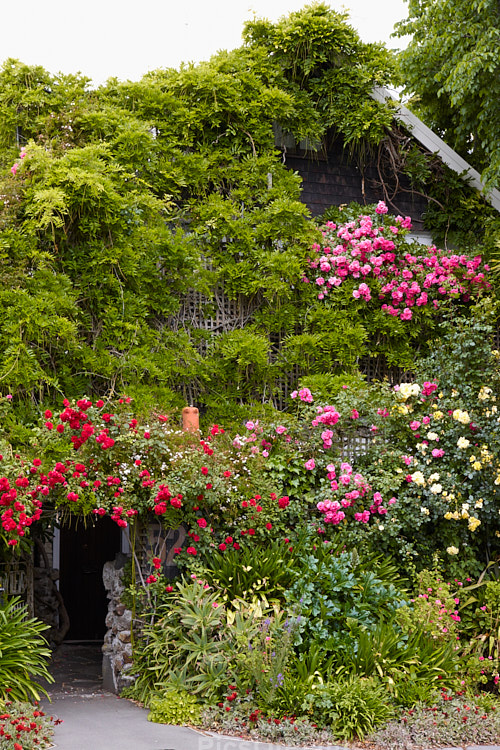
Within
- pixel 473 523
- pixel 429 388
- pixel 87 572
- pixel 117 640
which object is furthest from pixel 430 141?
pixel 87 572

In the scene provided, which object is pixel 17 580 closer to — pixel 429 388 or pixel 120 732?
pixel 120 732

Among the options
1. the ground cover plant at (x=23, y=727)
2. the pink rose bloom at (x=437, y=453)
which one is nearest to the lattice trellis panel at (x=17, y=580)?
the ground cover plant at (x=23, y=727)

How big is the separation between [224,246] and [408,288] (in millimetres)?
2289

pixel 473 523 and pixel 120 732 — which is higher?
pixel 473 523

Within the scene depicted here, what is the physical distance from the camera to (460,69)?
8.91 meters

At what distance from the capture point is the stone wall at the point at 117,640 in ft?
21.1

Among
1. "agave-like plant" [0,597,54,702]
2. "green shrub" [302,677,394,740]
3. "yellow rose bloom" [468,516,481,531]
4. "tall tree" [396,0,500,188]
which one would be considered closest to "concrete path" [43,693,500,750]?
"green shrub" [302,677,394,740]

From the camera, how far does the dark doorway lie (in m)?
10.5

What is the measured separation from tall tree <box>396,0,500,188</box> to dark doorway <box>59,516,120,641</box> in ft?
23.5

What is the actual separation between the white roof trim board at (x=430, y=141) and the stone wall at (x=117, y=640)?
668 centimetres

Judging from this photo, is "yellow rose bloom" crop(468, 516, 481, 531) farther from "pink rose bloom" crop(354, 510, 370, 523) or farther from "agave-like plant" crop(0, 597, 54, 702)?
"agave-like plant" crop(0, 597, 54, 702)

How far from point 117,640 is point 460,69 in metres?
7.50

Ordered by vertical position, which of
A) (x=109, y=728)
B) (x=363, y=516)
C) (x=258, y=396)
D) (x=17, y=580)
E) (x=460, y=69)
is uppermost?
(x=460, y=69)

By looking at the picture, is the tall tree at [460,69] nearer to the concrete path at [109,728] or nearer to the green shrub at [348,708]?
the green shrub at [348,708]
